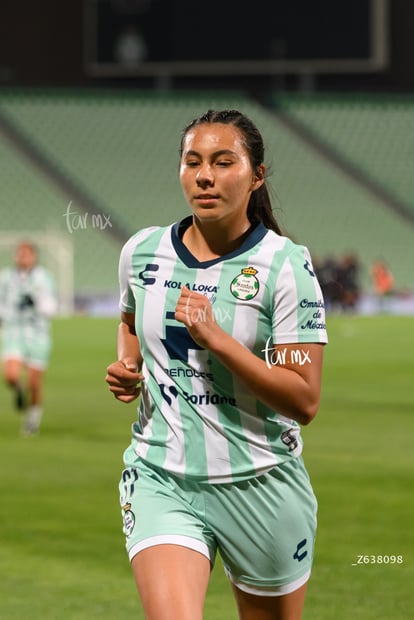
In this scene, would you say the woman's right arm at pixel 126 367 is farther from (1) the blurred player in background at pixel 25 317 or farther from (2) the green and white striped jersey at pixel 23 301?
(2) the green and white striped jersey at pixel 23 301

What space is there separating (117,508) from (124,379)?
556cm

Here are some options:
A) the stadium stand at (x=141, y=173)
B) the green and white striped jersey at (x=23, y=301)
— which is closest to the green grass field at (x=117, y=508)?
the green and white striped jersey at (x=23, y=301)

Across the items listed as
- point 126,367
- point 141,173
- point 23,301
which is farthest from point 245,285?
point 141,173

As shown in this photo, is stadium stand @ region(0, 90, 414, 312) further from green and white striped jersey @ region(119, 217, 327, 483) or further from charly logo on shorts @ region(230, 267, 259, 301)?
charly logo on shorts @ region(230, 267, 259, 301)

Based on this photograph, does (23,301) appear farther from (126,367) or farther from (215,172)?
(215,172)

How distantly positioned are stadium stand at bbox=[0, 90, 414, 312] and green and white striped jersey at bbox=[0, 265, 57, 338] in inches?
940

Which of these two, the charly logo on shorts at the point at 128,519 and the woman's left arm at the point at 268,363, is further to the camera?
the charly logo on shorts at the point at 128,519

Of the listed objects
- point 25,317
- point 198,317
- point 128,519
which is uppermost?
point 198,317

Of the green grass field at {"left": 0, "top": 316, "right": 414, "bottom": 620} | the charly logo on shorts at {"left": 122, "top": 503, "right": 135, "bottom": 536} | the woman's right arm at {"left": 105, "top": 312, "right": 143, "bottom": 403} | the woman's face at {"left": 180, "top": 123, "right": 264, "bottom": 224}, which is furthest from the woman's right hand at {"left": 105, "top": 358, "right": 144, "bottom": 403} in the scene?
the green grass field at {"left": 0, "top": 316, "right": 414, "bottom": 620}

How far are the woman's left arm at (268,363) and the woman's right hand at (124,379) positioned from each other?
0.37 meters

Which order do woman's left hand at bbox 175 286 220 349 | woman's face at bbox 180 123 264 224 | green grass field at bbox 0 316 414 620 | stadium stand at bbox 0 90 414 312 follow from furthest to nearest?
stadium stand at bbox 0 90 414 312
green grass field at bbox 0 316 414 620
woman's face at bbox 180 123 264 224
woman's left hand at bbox 175 286 220 349

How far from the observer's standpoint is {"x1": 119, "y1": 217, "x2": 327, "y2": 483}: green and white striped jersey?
376 centimetres

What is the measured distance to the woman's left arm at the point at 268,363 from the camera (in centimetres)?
356

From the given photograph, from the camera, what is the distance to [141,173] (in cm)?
4116
